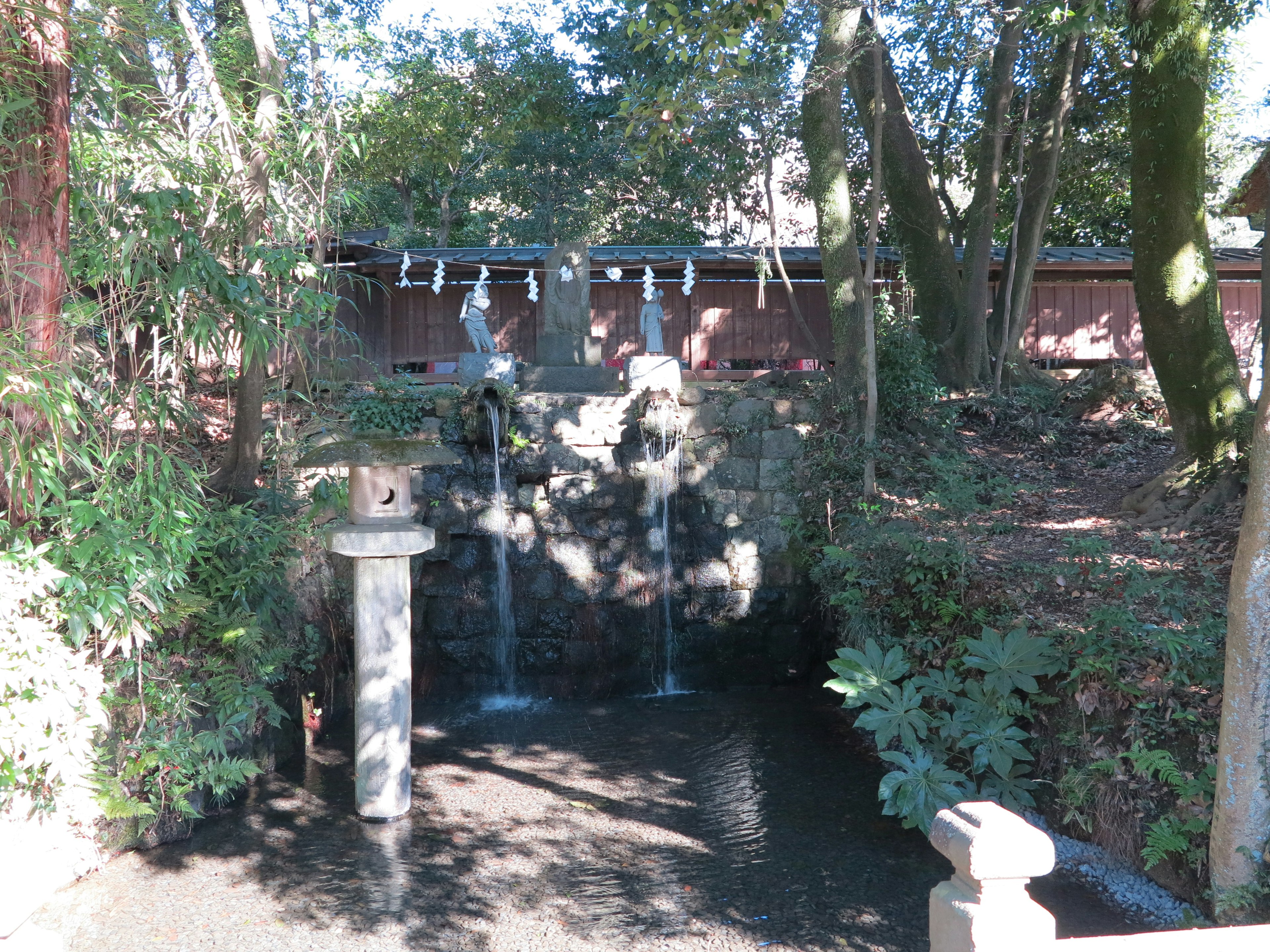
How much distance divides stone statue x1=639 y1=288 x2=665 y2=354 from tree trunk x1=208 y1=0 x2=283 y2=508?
18.9 ft

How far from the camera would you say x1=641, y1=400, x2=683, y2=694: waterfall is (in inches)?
402

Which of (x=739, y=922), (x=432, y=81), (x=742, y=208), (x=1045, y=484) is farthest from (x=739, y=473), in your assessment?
(x=742, y=208)

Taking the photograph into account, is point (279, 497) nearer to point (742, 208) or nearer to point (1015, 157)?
point (1015, 157)

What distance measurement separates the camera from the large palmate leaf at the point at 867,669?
6406 mm

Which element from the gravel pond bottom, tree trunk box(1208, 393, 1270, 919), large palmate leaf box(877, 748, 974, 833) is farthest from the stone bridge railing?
large palmate leaf box(877, 748, 974, 833)

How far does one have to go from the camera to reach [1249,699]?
4.46m

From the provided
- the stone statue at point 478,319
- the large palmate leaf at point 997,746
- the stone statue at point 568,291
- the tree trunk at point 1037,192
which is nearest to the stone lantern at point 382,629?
the large palmate leaf at point 997,746

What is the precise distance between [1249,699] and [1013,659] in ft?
5.81

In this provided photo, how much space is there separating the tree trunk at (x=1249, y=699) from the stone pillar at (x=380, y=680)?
5.05 metres

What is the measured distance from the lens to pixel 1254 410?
831cm

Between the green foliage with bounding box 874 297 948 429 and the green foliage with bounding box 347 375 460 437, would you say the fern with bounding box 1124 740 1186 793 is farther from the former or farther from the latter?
the green foliage with bounding box 347 375 460 437

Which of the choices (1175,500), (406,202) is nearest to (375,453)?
(1175,500)

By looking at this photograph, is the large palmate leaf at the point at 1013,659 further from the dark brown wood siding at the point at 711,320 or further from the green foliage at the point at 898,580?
the dark brown wood siding at the point at 711,320

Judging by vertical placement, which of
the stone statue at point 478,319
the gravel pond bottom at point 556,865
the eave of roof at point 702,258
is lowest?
the gravel pond bottom at point 556,865
